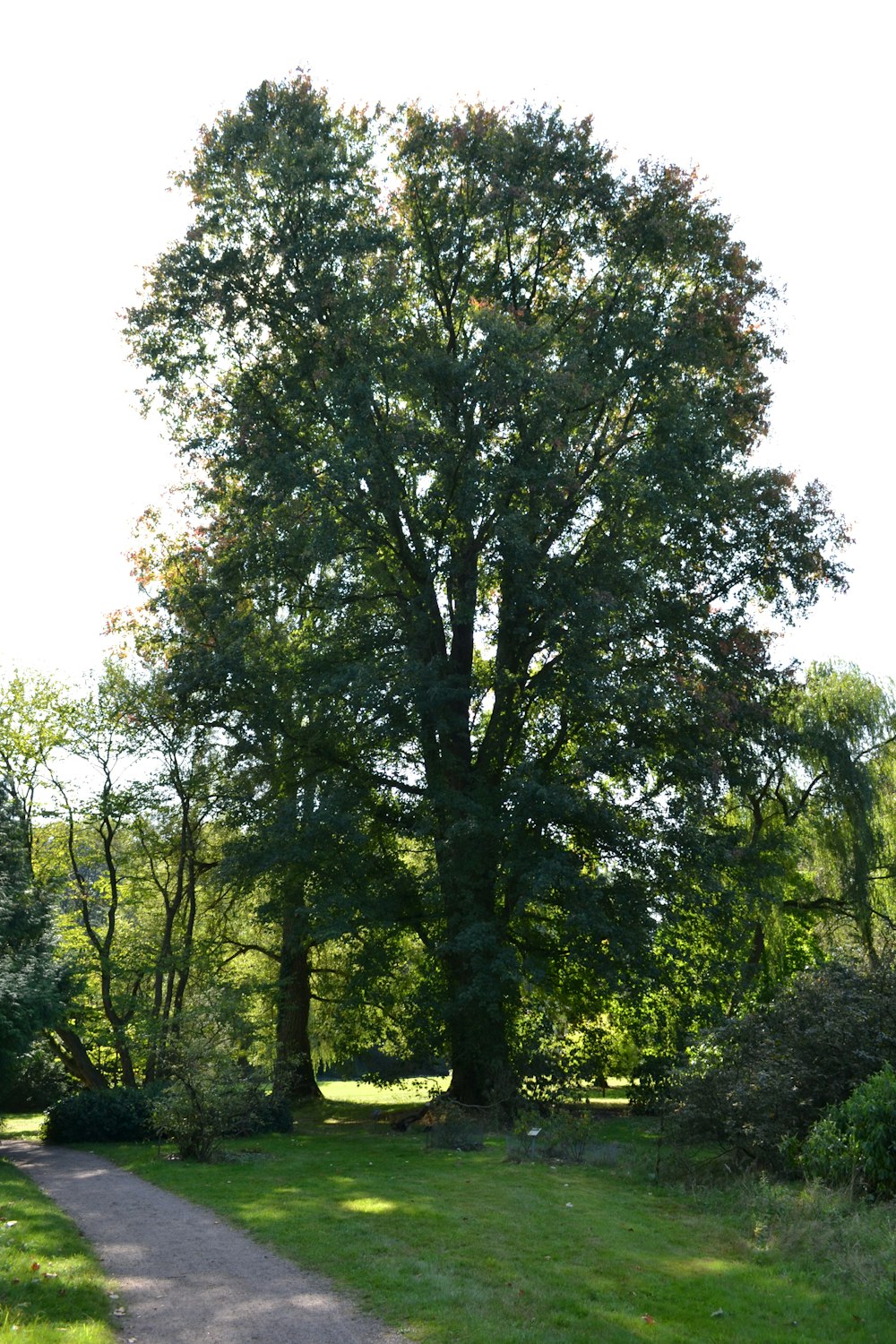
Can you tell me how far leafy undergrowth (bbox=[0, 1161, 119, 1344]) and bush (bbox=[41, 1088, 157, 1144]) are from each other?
10.5 m

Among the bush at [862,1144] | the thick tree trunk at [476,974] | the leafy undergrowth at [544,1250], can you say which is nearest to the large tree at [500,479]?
the thick tree trunk at [476,974]

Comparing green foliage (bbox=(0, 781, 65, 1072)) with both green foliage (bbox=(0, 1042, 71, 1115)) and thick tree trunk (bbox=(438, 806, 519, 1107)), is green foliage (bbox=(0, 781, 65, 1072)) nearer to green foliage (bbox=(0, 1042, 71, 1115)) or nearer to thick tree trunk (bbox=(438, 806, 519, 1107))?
green foliage (bbox=(0, 1042, 71, 1115))

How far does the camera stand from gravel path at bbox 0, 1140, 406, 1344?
7.38m

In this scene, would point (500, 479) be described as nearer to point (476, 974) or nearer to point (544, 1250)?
point (476, 974)

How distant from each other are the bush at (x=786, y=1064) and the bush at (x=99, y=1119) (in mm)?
11465

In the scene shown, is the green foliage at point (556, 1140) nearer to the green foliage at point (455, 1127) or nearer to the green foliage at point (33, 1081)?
the green foliage at point (455, 1127)

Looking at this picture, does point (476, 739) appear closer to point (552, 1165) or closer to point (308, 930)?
point (308, 930)

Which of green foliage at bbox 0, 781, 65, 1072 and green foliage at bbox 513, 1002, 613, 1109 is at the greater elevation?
green foliage at bbox 0, 781, 65, 1072

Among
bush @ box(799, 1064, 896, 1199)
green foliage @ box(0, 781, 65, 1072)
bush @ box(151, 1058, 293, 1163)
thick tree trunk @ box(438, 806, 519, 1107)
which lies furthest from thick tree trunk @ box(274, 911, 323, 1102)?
A: bush @ box(799, 1064, 896, 1199)

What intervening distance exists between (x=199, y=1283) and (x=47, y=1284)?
48.1 inches

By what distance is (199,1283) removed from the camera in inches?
343

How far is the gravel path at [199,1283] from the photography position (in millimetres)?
7375

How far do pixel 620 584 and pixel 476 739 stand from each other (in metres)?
6.49

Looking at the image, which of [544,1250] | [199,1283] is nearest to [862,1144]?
[544,1250]
